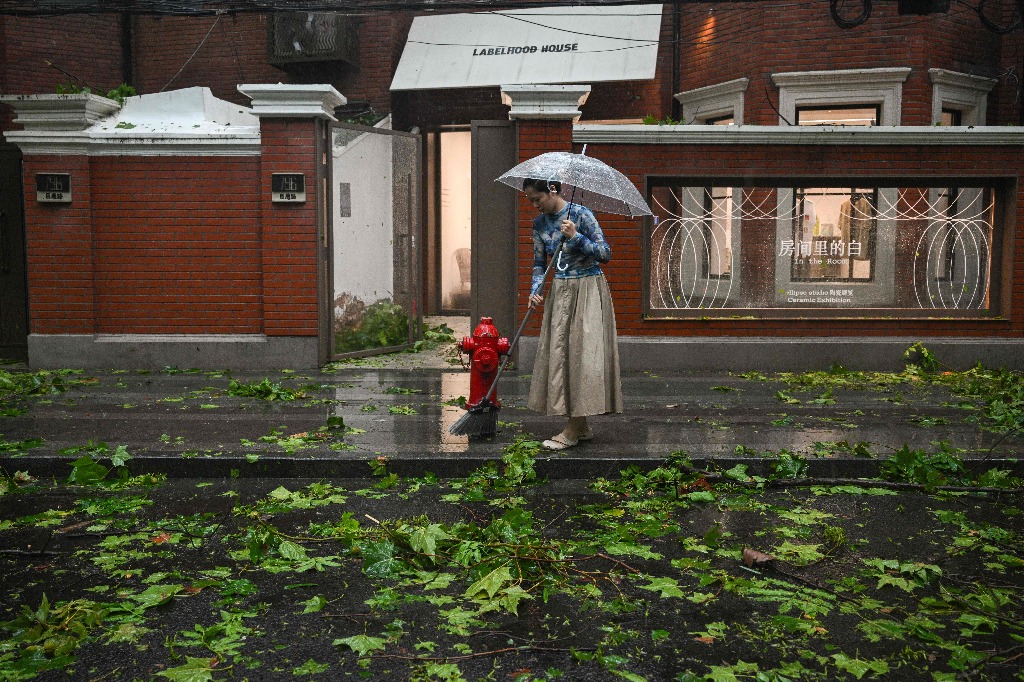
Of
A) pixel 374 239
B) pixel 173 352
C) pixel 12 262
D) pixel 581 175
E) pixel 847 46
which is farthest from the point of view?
pixel 847 46

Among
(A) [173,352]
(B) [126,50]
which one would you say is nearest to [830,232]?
(A) [173,352]

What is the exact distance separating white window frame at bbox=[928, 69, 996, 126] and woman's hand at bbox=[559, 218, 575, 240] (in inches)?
407

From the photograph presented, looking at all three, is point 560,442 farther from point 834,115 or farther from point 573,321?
point 834,115

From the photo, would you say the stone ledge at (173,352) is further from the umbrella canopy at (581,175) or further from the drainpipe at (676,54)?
the drainpipe at (676,54)

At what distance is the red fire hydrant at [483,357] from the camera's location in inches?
279

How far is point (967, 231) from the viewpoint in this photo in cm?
1120

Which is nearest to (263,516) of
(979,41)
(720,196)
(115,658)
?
(115,658)

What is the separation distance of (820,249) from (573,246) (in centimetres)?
568

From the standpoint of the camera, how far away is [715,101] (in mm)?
15867

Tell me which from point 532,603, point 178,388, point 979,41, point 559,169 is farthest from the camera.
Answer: point 979,41

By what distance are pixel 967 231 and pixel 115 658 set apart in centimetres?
1089

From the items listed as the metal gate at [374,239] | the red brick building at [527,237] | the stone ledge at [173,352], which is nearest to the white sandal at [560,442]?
the red brick building at [527,237]

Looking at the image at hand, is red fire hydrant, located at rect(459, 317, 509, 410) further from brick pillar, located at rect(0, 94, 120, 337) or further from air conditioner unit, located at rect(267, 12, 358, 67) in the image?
air conditioner unit, located at rect(267, 12, 358, 67)

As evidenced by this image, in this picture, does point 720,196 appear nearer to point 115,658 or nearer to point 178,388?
point 178,388
